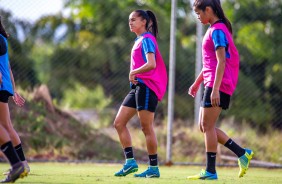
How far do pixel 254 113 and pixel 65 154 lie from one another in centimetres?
446

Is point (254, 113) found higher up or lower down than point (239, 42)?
lower down

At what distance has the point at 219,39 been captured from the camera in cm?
676

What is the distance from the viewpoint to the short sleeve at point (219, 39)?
6743 millimetres

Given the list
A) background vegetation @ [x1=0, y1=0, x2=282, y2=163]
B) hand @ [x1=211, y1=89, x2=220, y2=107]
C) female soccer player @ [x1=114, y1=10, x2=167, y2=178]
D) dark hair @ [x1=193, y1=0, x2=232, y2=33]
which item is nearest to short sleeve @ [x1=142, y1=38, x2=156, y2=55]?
female soccer player @ [x1=114, y1=10, x2=167, y2=178]

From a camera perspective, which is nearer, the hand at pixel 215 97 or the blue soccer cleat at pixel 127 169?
the hand at pixel 215 97

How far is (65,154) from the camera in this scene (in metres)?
11.6

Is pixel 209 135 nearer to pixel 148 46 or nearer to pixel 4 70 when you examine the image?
pixel 148 46

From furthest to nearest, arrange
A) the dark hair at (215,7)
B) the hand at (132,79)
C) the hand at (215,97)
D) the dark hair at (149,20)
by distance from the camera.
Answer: the dark hair at (149,20) < the hand at (132,79) < the dark hair at (215,7) < the hand at (215,97)

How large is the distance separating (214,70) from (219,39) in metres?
0.32

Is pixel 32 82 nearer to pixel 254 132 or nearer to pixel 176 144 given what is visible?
pixel 176 144

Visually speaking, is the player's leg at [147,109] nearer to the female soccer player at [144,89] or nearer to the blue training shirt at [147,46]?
the female soccer player at [144,89]

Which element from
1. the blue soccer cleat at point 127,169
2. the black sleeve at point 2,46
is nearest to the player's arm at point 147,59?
the blue soccer cleat at point 127,169

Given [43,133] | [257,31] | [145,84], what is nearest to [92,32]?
[257,31]

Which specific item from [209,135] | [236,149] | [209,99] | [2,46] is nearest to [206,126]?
[209,135]
